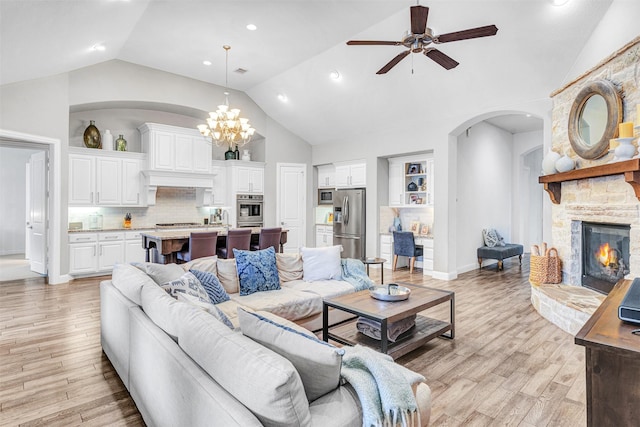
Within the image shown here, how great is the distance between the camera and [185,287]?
2494 millimetres

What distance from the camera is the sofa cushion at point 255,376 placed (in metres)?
1.12

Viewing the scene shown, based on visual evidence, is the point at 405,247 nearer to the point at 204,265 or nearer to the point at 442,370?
the point at 442,370

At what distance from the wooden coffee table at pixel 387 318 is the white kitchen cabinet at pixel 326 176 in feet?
17.7

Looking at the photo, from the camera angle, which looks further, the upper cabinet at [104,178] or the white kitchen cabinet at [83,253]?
the upper cabinet at [104,178]

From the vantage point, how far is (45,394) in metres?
2.40

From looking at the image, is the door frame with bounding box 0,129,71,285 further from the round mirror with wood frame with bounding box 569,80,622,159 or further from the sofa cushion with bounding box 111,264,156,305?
the round mirror with wood frame with bounding box 569,80,622,159

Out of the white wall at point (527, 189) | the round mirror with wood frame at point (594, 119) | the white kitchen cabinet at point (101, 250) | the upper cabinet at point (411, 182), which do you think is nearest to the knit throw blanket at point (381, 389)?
the round mirror with wood frame at point (594, 119)

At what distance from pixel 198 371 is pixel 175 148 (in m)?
6.45

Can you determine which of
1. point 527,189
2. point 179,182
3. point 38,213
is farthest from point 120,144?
point 527,189

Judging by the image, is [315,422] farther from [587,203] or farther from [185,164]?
[185,164]

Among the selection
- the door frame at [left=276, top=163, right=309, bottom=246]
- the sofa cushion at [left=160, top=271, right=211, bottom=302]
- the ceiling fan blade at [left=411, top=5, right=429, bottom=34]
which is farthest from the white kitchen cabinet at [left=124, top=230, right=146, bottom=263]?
the ceiling fan blade at [left=411, top=5, right=429, bottom=34]

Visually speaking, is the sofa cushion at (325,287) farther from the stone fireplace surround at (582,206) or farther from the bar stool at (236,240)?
the stone fireplace surround at (582,206)

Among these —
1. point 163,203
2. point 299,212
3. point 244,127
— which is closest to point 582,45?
point 244,127

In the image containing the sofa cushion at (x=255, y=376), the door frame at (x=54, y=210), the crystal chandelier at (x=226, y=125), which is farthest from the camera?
the door frame at (x=54, y=210)
